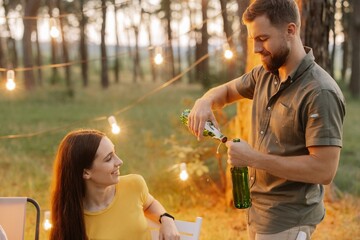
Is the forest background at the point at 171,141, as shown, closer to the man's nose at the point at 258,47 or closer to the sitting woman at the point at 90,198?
the sitting woman at the point at 90,198

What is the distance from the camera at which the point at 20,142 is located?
30.3ft

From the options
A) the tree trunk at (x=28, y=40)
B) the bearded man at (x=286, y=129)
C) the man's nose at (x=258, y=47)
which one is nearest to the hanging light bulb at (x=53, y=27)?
the bearded man at (x=286, y=129)

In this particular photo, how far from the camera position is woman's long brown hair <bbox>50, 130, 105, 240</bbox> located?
2.56 metres

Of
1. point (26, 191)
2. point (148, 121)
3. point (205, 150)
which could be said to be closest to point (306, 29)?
point (205, 150)

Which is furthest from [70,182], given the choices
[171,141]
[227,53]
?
[171,141]

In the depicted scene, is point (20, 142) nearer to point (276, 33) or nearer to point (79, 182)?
point (79, 182)

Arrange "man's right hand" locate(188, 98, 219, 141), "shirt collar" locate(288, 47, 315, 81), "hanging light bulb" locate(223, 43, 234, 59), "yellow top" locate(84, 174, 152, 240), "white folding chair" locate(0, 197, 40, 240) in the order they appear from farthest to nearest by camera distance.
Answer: "hanging light bulb" locate(223, 43, 234, 59) < "white folding chair" locate(0, 197, 40, 240) < "yellow top" locate(84, 174, 152, 240) < "man's right hand" locate(188, 98, 219, 141) < "shirt collar" locate(288, 47, 315, 81)

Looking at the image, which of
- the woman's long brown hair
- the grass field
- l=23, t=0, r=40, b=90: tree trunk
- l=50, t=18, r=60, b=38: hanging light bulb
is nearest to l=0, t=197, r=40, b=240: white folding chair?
the woman's long brown hair

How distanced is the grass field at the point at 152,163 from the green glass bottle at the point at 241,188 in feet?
7.27

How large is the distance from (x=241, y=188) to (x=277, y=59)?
0.68 meters

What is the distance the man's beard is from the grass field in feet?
8.98

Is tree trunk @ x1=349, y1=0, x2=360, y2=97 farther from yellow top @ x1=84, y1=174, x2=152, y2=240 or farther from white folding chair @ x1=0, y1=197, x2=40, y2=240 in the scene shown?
yellow top @ x1=84, y1=174, x2=152, y2=240

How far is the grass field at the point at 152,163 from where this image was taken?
525cm

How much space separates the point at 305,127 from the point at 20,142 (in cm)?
762
